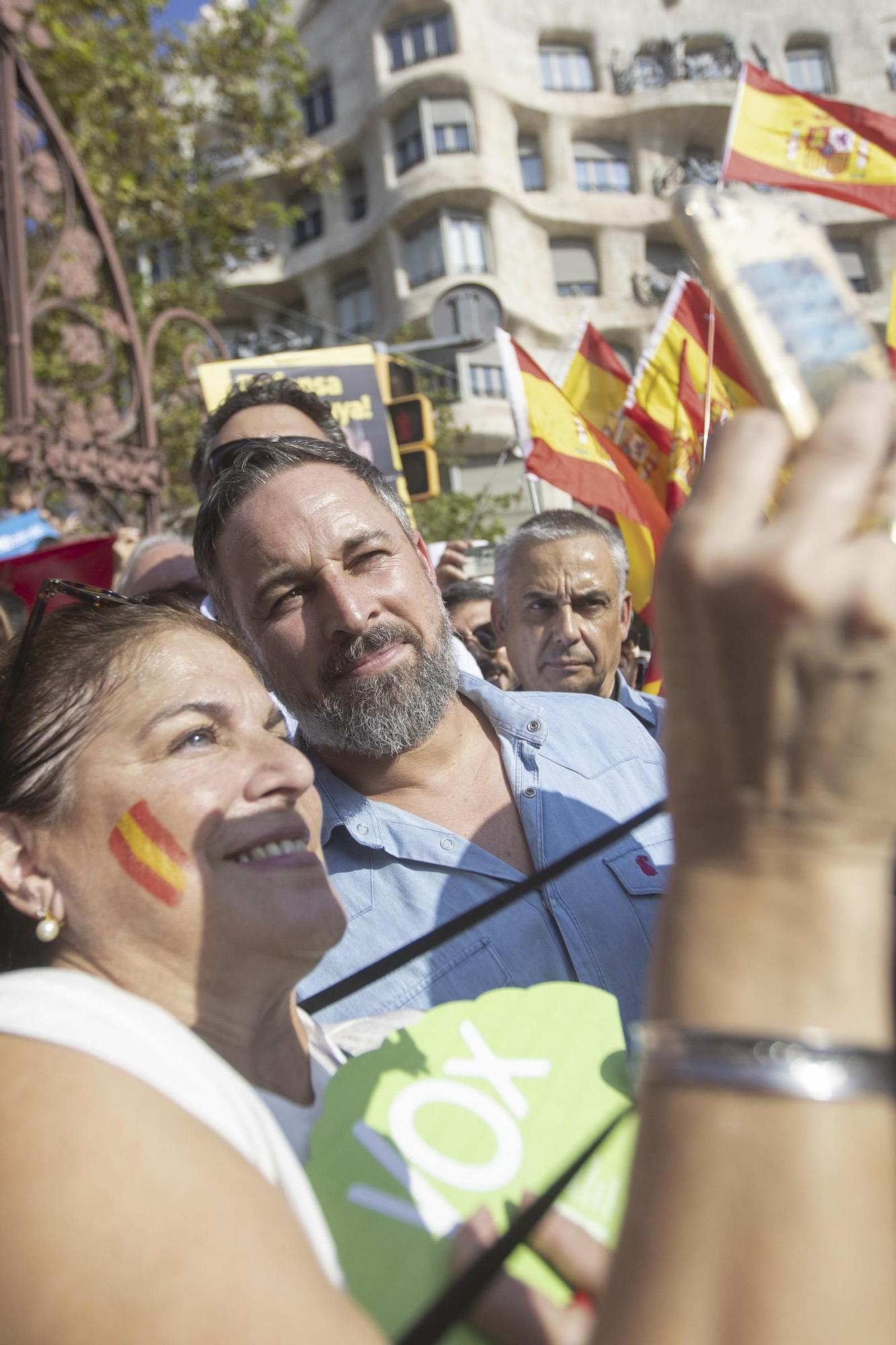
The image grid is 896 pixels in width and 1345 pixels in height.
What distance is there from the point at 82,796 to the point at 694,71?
35.5 m

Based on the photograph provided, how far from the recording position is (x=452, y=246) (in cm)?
2864

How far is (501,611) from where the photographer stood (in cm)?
462

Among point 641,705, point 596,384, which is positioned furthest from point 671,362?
point 641,705

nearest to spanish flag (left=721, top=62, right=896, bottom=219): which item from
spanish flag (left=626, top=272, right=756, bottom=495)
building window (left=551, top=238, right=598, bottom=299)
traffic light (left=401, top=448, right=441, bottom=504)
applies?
spanish flag (left=626, top=272, right=756, bottom=495)

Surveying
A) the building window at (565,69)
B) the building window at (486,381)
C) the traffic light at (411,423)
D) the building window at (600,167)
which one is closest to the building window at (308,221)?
the building window at (565,69)

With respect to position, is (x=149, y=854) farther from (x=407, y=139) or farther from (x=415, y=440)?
(x=407, y=139)

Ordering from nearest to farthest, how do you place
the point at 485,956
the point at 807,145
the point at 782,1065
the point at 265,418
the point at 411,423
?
the point at 782,1065 → the point at 485,956 → the point at 265,418 → the point at 807,145 → the point at 411,423

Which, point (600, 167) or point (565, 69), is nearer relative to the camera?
point (600, 167)

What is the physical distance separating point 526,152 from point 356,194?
527 centimetres

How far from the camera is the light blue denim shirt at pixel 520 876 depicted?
72.8 inches

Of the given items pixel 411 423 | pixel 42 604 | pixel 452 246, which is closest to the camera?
pixel 42 604

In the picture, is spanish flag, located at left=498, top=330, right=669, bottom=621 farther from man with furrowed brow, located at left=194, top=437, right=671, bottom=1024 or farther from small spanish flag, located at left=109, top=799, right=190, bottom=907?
small spanish flag, located at left=109, top=799, right=190, bottom=907

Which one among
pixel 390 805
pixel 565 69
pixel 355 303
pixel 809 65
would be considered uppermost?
pixel 565 69

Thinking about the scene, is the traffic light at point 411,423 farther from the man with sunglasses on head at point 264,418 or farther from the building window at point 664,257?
the building window at point 664,257
